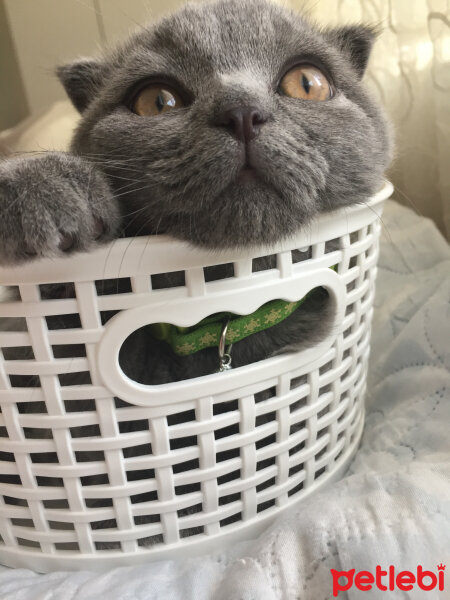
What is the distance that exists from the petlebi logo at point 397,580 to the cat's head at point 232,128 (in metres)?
0.32

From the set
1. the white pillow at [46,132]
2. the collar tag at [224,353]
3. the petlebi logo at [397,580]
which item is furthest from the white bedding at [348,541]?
the white pillow at [46,132]

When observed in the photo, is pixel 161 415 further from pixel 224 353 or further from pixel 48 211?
pixel 48 211

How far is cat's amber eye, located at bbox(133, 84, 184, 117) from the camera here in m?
0.54

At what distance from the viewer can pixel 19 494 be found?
1.81 feet

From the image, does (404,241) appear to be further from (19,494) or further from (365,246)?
(19,494)

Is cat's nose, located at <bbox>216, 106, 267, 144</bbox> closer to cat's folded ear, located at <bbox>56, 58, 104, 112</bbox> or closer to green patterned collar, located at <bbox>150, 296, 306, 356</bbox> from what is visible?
green patterned collar, located at <bbox>150, 296, 306, 356</bbox>

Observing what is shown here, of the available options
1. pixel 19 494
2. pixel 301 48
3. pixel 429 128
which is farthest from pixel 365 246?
pixel 429 128

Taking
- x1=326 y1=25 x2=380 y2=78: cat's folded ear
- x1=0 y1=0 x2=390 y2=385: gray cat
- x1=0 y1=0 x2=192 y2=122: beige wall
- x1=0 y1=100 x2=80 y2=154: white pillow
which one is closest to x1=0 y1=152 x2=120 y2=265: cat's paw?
x1=0 y1=0 x2=390 y2=385: gray cat

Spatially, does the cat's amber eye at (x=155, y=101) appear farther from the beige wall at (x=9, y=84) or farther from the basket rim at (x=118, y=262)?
the beige wall at (x=9, y=84)

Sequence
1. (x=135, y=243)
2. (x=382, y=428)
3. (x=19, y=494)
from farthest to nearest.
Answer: (x=382, y=428) < (x=19, y=494) < (x=135, y=243)

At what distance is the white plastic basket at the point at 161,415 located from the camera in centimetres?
46

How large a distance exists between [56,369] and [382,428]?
1.66 ft

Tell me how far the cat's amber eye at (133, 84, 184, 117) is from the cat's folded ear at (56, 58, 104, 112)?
0.62 ft

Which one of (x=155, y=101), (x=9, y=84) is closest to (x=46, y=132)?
(x=9, y=84)
